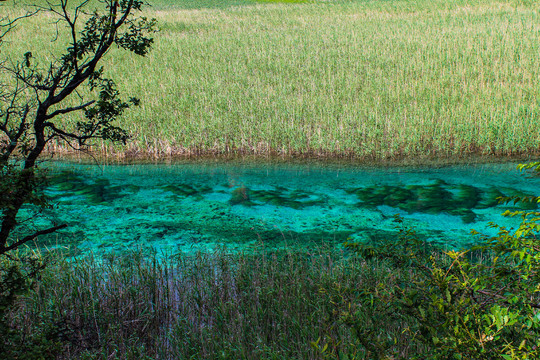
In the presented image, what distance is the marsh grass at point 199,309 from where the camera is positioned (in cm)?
337

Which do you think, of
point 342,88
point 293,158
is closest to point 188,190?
point 293,158

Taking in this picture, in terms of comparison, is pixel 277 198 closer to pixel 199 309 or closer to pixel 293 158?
pixel 293 158

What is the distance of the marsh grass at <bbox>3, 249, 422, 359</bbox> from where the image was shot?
3373 mm

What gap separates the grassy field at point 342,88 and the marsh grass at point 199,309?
5.17 metres

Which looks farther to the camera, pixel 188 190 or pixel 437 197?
pixel 188 190

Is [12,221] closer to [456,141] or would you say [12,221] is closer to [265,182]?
[265,182]

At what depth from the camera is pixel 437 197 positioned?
7.09 m

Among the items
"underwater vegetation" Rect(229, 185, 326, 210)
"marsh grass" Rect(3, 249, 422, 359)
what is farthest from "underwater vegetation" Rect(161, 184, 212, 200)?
"marsh grass" Rect(3, 249, 422, 359)

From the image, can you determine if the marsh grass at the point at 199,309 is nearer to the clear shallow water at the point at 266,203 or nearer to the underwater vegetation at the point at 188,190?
the clear shallow water at the point at 266,203

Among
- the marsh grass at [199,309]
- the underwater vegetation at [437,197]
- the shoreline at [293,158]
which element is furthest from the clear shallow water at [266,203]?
the marsh grass at [199,309]

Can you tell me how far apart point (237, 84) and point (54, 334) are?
10.9 metres

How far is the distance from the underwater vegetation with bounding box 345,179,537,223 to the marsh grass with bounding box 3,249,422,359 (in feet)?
7.53

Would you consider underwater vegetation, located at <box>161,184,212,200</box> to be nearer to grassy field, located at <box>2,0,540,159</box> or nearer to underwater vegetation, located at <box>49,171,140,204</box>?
underwater vegetation, located at <box>49,171,140,204</box>

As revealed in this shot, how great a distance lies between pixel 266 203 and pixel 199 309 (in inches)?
129
